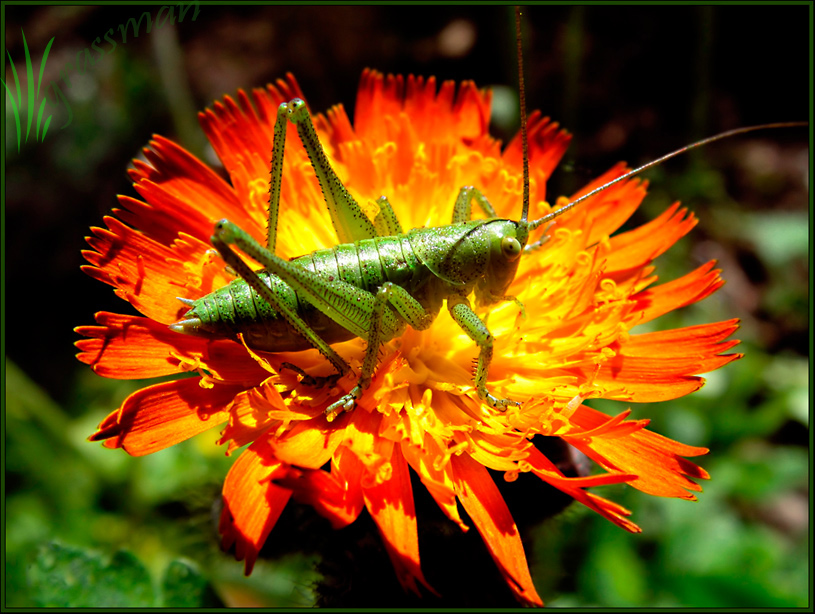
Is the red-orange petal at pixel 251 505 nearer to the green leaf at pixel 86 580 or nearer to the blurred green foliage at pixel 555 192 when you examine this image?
the blurred green foliage at pixel 555 192

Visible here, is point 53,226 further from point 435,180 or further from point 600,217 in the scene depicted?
point 600,217

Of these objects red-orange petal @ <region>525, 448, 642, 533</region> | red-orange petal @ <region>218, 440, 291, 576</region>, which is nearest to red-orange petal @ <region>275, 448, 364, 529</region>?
red-orange petal @ <region>218, 440, 291, 576</region>

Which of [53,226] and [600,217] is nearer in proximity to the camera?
[600,217]

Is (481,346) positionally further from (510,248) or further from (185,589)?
(185,589)

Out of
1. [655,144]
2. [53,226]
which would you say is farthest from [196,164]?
[655,144]

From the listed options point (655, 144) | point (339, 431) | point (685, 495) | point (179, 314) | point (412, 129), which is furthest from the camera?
point (655, 144)

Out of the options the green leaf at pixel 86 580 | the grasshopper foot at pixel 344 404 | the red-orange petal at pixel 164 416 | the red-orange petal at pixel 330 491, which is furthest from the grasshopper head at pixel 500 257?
the green leaf at pixel 86 580
